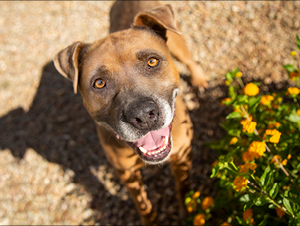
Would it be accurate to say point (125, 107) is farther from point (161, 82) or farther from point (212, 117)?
point (212, 117)

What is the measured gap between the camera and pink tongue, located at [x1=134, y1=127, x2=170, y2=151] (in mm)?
2852

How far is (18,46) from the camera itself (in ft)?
22.2

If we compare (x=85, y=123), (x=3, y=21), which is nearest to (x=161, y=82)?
(x=85, y=123)

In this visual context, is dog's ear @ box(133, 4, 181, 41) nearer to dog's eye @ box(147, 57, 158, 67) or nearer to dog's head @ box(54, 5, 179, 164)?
dog's head @ box(54, 5, 179, 164)

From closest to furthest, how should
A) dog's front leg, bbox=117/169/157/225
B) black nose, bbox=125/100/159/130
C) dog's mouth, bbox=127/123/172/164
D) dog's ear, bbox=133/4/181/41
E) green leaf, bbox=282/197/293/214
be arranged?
1. green leaf, bbox=282/197/293/214
2. black nose, bbox=125/100/159/130
3. dog's mouth, bbox=127/123/172/164
4. dog's ear, bbox=133/4/181/41
5. dog's front leg, bbox=117/169/157/225

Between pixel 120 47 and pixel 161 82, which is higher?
pixel 120 47

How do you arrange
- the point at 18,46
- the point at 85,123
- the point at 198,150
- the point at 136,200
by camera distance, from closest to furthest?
the point at 136,200 < the point at 198,150 < the point at 85,123 < the point at 18,46

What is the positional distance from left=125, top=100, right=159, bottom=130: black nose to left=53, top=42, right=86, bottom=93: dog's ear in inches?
30.8

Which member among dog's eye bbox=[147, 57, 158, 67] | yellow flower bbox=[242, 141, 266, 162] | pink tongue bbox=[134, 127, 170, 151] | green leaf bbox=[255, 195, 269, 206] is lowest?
pink tongue bbox=[134, 127, 170, 151]

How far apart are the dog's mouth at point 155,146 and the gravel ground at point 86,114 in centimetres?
173

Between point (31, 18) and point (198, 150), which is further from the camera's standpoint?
point (31, 18)

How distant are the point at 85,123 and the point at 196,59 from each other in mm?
2808

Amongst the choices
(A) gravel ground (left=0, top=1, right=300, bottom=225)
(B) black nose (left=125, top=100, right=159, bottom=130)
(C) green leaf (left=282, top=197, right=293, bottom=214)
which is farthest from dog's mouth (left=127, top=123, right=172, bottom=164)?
(A) gravel ground (left=0, top=1, right=300, bottom=225)

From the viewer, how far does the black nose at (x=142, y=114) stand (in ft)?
8.00
